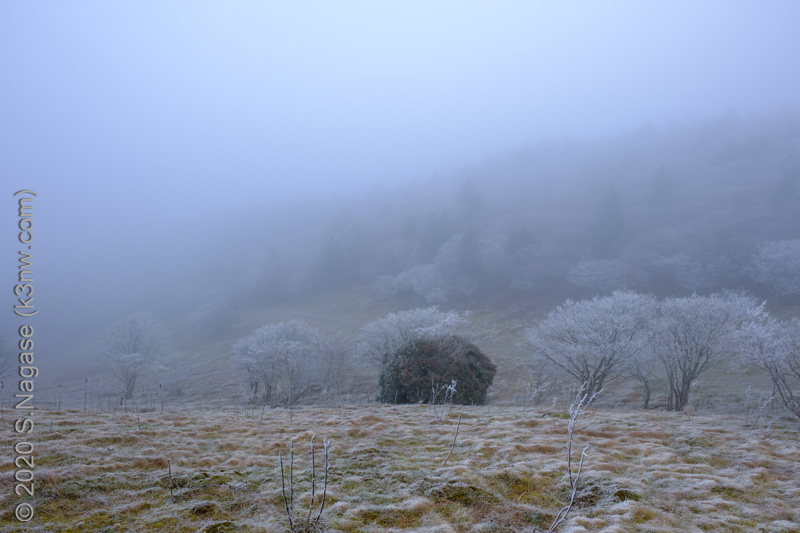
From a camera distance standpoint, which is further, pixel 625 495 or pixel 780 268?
pixel 780 268

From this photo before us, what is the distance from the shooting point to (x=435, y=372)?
24641 mm

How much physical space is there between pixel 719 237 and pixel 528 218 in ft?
114

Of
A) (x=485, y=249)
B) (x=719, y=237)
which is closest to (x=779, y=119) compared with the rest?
(x=719, y=237)

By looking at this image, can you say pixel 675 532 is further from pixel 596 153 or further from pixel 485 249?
pixel 596 153

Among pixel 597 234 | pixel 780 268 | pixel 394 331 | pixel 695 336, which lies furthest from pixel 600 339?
pixel 597 234

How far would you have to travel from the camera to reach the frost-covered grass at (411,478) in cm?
654

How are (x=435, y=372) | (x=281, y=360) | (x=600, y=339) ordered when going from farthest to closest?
(x=281, y=360), (x=435, y=372), (x=600, y=339)

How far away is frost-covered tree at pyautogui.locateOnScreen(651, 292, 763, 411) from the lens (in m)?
22.3

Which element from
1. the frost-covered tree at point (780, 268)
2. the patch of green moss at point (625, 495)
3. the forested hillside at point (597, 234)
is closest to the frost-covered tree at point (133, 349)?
the forested hillside at point (597, 234)

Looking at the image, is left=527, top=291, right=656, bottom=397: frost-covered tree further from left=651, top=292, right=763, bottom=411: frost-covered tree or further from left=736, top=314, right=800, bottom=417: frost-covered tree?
left=736, top=314, right=800, bottom=417: frost-covered tree

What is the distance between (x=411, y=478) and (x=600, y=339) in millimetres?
19419

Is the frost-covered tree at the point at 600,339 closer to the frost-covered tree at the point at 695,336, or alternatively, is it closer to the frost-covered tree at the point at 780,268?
the frost-covered tree at the point at 695,336

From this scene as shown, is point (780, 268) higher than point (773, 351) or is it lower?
higher

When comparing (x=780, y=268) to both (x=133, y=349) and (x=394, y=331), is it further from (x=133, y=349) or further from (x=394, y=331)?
(x=133, y=349)
